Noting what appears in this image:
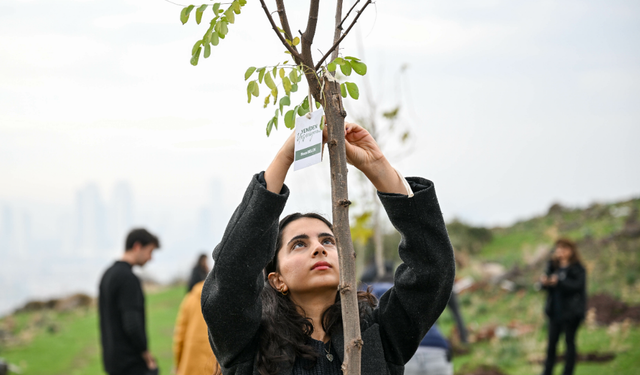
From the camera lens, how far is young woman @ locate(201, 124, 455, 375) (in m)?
1.99

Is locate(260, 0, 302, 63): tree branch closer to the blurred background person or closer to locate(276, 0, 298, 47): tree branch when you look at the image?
locate(276, 0, 298, 47): tree branch

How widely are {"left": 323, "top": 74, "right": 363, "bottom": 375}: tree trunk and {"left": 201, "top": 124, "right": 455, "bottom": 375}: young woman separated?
234mm

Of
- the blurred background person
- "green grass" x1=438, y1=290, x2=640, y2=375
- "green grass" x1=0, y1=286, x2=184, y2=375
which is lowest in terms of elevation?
"green grass" x1=0, y1=286, x2=184, y2=375

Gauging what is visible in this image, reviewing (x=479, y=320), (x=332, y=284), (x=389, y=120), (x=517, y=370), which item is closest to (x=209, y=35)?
(x=332, y=284)

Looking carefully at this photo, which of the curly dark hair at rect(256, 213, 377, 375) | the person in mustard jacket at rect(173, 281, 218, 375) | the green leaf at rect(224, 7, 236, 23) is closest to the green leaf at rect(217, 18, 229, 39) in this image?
the green leaf at rect(224, 7, 236, 23)

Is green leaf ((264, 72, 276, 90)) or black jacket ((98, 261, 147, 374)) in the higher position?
green leaf ((264, 72, 276, 90))

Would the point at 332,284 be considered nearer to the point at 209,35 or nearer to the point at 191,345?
the point at 209,35

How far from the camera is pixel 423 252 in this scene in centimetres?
209

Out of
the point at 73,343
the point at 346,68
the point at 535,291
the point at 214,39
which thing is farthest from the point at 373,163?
the point at 73,343

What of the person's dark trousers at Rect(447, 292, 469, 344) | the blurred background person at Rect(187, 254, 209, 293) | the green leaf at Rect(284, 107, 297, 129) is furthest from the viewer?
the person's dark trousers at Rect(447, 292, 469, 344)

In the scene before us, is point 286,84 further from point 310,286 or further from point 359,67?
point 310,286

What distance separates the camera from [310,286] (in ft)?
7.38

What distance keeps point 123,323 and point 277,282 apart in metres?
3.51

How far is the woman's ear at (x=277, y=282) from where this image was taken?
2385mm
